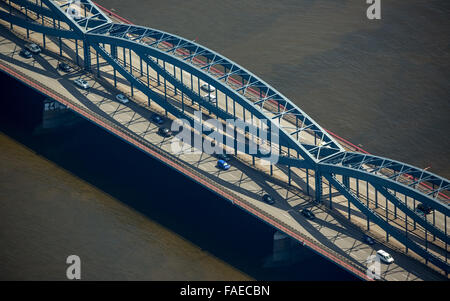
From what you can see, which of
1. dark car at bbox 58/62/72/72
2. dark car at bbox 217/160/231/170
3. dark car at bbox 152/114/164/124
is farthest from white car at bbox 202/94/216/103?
dark car at bbox 58/62/72/72

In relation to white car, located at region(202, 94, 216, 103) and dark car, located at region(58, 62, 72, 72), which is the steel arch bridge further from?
dark car, located at region(58, 62, 72, 72)

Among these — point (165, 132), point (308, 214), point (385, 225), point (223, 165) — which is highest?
point (165, 132)

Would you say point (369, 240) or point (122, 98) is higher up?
point (122, 98)

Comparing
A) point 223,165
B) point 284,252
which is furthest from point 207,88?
point 284,252

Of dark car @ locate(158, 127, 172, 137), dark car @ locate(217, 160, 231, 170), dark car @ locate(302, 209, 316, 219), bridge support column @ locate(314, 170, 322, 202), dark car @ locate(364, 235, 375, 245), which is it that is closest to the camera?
dark car @ locate(364, 235, 375, 245)

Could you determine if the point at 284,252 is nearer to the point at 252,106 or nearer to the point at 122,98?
the point at 252,106

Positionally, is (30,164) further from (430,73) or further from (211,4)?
(430,73)

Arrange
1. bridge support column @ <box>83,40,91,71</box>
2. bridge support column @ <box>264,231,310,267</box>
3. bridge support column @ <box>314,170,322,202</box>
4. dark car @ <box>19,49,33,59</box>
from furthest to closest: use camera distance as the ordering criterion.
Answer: dark car @ <box>19,49,33,59</box>, bridge support column @ <box>83,40,91,71</box>, bridge support column @ <box>314,170,322,202</box>, bridge support column @ <box>264,231,310,267</box>
